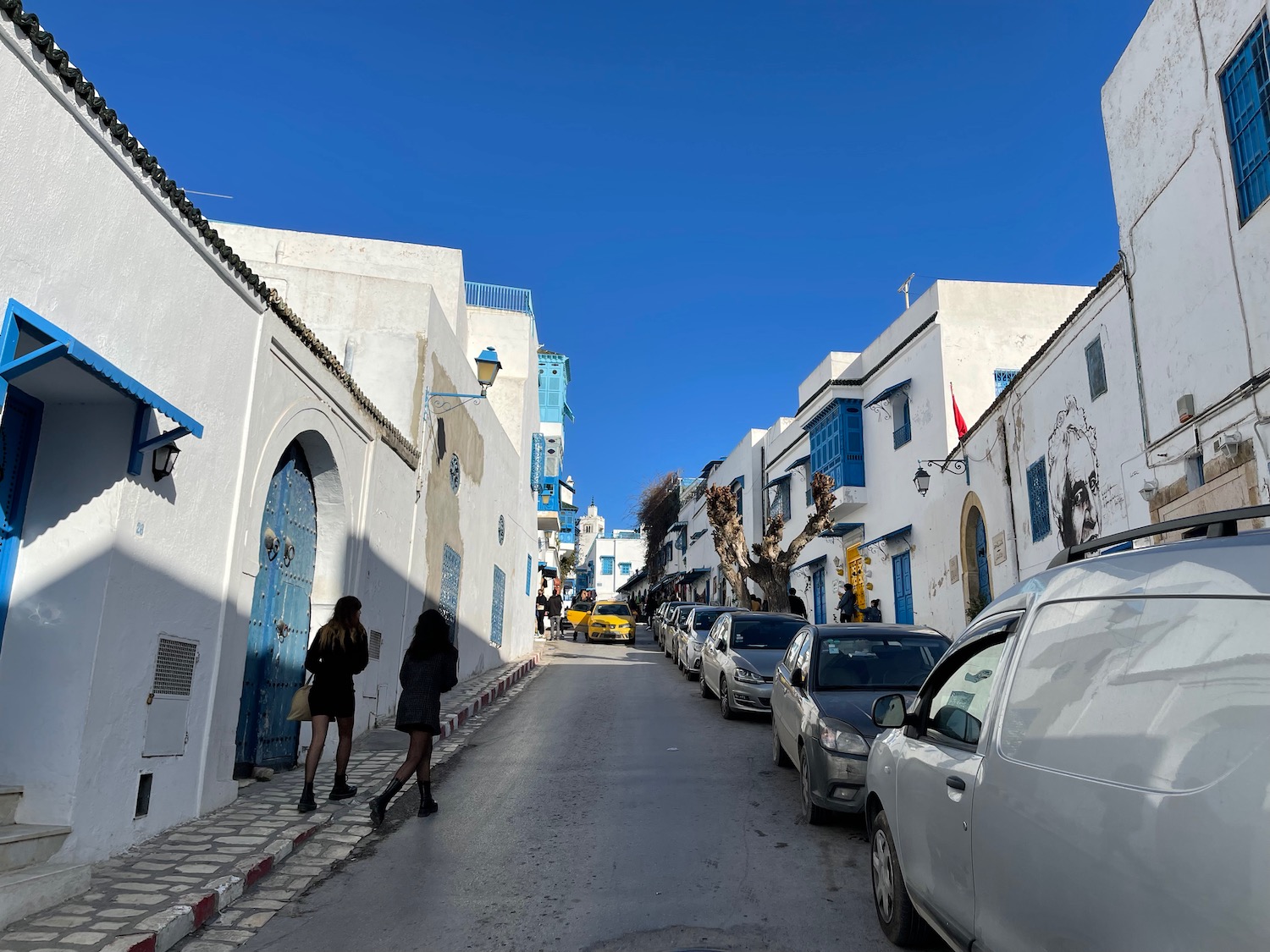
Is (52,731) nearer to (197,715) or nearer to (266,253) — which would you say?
(197,715)

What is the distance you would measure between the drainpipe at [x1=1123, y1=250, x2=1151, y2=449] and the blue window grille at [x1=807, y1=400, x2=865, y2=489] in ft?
43.7

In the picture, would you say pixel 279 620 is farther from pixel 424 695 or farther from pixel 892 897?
pixel 892 897

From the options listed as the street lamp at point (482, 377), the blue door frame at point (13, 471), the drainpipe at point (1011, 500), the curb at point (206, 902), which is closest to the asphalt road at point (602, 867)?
the curb at point (206, 902)

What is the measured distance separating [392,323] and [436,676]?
7.67m

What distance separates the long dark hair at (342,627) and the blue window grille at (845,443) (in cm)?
1832

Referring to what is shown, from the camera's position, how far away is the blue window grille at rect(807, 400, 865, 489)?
24.2m

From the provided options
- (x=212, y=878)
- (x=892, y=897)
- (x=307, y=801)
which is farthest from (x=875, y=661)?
(x=212, y=878)

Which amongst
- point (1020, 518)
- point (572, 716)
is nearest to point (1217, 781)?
point (572, 716)

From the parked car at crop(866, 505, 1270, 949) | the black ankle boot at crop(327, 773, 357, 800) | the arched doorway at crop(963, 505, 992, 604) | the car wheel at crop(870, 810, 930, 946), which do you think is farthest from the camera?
the arched doorway at crop(963, 505, 992, 604)

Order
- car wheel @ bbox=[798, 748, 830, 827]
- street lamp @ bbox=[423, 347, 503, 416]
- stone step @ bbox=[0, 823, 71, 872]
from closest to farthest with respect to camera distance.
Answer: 1. stone step @ bbox=[0, 823, 71, 872]
2. car wheel @ bbox=[798, 748, 830, 827]
3. street lamp @ bbox=[423, 347, 503, 416]

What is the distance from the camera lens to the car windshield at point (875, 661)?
7.61m

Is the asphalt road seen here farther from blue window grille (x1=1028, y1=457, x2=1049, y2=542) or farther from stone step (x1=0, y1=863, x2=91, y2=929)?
blue window grille (x1=1028, y1=457, x2=1049, y2=542)

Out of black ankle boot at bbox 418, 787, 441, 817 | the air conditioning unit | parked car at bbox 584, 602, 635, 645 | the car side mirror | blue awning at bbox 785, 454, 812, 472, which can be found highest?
blue awning at bbox 785, 454, 812, 472

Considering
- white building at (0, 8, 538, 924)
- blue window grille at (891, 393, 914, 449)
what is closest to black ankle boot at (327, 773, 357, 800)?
white building at (0, 8, 538, 924)
